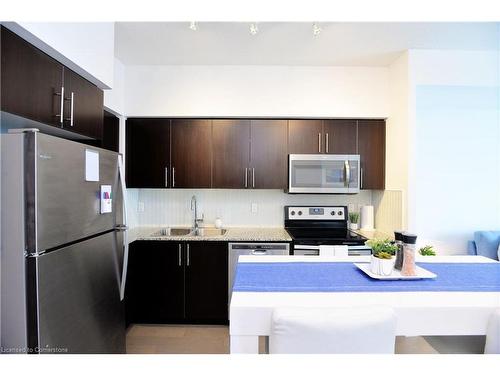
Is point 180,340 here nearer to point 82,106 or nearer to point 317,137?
point 82,106

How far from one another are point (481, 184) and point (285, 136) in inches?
84.8

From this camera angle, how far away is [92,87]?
1.93m

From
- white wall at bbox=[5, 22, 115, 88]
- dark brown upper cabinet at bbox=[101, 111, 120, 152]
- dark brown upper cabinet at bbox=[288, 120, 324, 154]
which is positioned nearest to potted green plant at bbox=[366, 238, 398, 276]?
dark brown upper cabinet at bbox=[288, 120, 324, 154]

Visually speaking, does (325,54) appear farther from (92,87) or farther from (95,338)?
(95,338)

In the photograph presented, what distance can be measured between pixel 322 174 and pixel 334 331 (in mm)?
2142

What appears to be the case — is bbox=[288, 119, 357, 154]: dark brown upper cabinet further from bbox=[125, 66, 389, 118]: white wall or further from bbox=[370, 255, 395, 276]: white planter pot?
bbox=[370, 255, 395, 276]: white planter pot

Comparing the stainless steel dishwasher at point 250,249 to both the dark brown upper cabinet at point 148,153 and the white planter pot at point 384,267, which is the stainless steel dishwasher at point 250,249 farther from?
the white planter pot at point 384,267

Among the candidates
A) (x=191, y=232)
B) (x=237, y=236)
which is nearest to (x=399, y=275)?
(x=237, y=236)

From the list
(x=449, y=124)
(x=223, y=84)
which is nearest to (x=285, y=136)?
(x=223, y=84)

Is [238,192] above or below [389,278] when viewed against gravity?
above

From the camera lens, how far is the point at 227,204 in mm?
3215

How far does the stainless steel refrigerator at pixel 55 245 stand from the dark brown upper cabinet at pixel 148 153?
1.12 meters

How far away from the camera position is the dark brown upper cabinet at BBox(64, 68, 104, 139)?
1671mm

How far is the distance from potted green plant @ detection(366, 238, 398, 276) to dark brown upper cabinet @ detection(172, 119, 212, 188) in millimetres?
1876
